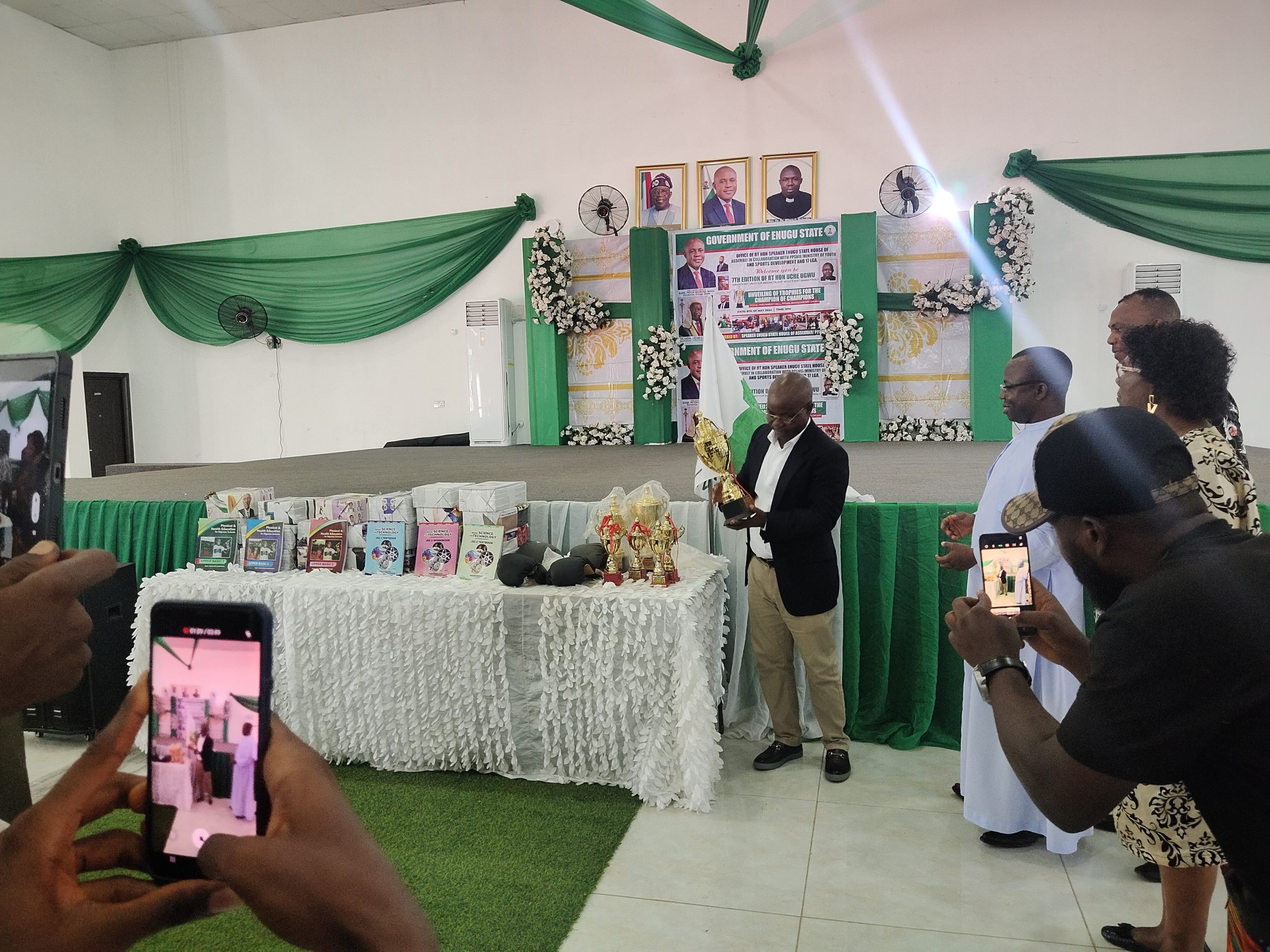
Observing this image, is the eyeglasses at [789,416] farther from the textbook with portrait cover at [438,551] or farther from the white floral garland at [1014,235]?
the white floral garland at [1014,235]

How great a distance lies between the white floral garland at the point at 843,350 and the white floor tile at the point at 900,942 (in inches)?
246

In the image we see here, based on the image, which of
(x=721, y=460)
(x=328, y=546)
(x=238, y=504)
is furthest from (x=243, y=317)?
(x=721, y=460)

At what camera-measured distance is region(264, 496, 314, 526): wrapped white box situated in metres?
3.24

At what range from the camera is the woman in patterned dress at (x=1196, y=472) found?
169 centimetres

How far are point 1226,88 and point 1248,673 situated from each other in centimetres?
855

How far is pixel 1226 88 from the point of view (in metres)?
7.25

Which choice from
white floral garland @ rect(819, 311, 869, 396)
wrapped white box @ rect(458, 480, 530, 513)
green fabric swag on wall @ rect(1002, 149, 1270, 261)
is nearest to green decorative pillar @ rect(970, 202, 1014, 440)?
green fabric swag on wall @ rect(1002, 149, 1270, 261)

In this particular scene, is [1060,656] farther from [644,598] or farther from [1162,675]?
[644,598]

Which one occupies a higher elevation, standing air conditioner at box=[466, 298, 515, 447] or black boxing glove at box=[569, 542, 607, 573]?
standing air conditioner at box=[466, 298, 515, 447]

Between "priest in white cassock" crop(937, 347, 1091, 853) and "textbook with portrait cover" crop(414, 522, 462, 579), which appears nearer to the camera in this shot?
"priest in white cassock" crop(937, 347, 1091, 853)

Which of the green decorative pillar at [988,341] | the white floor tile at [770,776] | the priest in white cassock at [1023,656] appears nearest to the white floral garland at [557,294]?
the green decorative pillar at [988,341]

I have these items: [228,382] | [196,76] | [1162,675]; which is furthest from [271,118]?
[1162,675]

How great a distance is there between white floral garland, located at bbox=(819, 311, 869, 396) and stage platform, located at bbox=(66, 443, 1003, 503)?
0.66 meters

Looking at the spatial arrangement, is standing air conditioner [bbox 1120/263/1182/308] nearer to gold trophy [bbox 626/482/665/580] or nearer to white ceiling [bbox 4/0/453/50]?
A: gold trophy [bbox 626/482/665/580]
